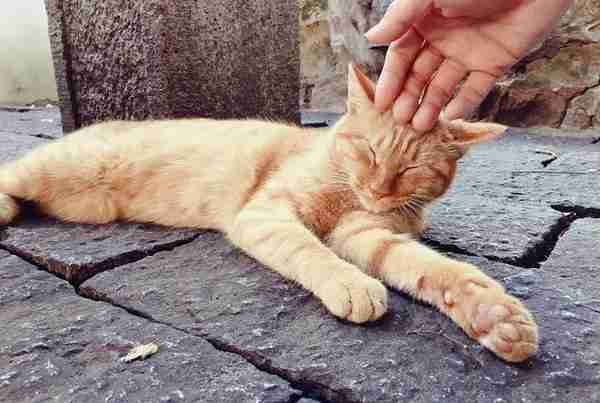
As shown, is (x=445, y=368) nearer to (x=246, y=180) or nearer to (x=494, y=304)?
(x=494, y=304)

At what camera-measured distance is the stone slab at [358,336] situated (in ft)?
3.33

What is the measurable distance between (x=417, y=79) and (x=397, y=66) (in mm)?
79

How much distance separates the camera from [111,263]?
1597mm

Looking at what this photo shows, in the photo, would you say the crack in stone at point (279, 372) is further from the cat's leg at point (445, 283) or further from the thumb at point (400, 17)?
the thumb at point (400, 17)

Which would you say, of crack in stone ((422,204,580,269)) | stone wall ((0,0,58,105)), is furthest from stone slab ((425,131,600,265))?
stone wall ((0,0,58,105))

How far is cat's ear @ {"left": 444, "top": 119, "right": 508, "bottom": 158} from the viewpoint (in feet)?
5.46

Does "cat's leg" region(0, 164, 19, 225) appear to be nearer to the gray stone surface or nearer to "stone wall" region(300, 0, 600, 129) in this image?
the gray stone surface

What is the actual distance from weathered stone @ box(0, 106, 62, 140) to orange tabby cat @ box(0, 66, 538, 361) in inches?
92.9

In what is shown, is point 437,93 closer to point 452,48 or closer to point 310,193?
point 452,48

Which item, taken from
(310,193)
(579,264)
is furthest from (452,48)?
(579,264)

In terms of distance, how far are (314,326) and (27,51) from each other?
6.93 metres

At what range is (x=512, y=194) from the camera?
2.54 meters

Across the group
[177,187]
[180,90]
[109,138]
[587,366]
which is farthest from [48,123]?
[587,366]

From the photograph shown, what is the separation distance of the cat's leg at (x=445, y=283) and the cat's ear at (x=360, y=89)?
15.0 inches
